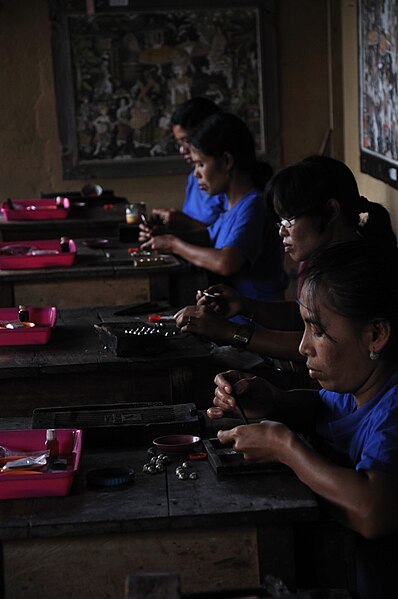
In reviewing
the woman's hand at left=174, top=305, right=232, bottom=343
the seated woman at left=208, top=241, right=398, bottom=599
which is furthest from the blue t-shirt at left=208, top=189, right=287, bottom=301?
the seated woman at left=208, top=241, right=398, bottom=599

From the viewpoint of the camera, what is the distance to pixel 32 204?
19.5 feet

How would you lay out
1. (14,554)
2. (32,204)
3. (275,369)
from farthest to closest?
1. (32,204)
2. (275,369)
3. (14,554)

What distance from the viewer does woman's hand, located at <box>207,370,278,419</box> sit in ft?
7.33

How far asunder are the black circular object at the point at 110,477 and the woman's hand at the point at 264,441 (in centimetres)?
22

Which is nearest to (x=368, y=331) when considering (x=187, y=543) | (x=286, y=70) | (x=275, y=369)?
(x=187, y=543)

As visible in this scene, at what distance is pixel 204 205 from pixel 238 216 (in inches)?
56.0

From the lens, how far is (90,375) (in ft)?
9.46

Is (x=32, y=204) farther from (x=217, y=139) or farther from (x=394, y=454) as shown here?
(x=394, y=454)

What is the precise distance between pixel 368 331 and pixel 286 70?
18.2 ft

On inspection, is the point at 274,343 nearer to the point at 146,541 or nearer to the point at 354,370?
the point at 354,370

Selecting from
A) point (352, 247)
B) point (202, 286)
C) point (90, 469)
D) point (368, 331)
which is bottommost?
point (202, 286)

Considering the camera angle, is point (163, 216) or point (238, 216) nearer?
point (238, 216)

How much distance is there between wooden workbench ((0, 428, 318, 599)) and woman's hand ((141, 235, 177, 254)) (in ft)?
8.93

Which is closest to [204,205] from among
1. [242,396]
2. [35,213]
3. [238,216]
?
[35,213]
